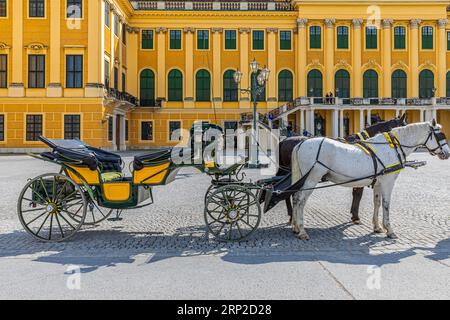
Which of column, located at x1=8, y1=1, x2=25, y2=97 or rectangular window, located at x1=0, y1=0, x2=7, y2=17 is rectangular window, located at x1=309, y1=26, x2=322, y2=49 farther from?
rectangular window, located at x1=0, y1=0, x2=7, y2=17

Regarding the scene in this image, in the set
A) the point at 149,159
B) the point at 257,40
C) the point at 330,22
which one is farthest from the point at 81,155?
the point at 330,22

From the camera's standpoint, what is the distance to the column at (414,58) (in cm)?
4203

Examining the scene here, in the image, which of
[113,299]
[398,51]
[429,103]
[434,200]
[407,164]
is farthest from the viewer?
[398,51]

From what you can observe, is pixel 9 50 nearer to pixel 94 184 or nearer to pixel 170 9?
pixel 170 9

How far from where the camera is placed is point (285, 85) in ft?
139

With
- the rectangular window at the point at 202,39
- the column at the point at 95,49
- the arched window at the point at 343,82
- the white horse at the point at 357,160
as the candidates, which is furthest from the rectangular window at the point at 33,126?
the white horse at the point at 357,160

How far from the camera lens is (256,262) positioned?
5266 millimetres

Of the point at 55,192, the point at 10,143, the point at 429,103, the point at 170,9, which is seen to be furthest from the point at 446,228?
the point at 170,9

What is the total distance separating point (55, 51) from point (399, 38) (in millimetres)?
29680

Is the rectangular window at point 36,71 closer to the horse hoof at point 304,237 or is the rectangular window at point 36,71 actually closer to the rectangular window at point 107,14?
the rectangular window at point 107,14

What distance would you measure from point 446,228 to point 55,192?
592 centimetres

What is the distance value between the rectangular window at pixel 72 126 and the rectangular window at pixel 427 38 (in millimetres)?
31103

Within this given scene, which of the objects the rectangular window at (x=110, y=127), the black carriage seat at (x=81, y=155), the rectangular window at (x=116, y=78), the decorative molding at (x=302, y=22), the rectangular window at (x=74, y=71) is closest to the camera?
the black carriage seat at (x=81, y=155)

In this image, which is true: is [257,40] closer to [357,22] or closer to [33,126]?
[357,22]
